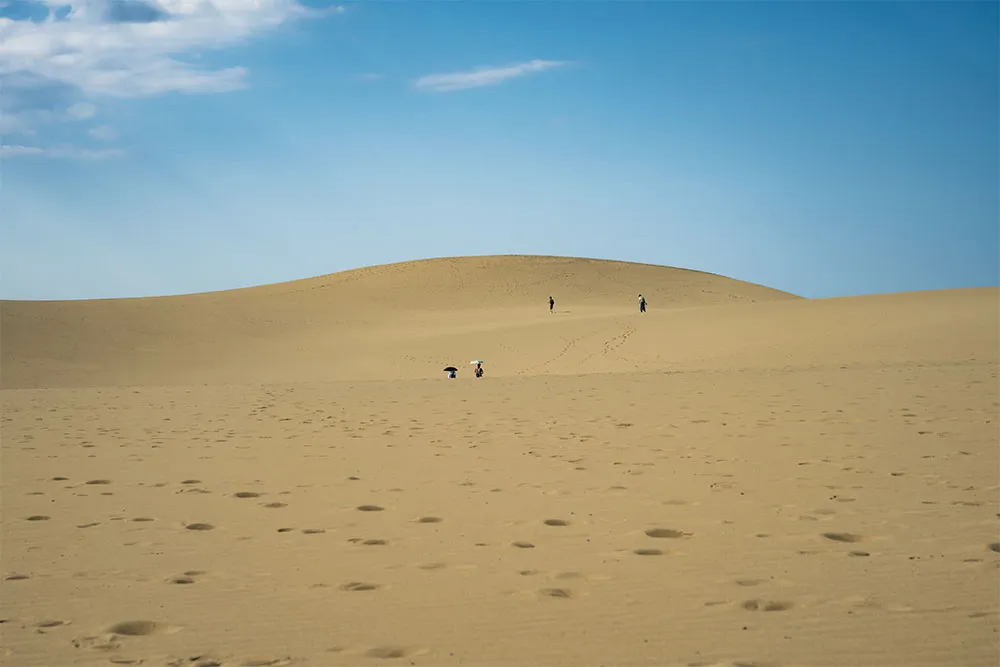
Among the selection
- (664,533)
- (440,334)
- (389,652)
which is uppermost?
(440,334)

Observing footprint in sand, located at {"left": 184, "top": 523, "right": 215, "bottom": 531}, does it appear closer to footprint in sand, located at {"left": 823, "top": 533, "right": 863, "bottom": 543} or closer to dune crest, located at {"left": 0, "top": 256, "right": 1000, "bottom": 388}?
footprint in sand, located at {"left": 823, "top": 533, "right": 863, "bottom": 543}

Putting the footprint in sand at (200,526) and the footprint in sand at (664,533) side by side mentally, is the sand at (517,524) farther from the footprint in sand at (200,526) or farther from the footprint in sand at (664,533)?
the footprint in sand at (200,526)

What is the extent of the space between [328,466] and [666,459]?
3.60 metres

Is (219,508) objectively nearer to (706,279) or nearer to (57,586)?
(57,586)

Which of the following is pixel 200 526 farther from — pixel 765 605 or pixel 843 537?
pixel 843 537

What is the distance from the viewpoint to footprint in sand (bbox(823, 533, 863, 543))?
550 centimetres

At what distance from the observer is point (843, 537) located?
18.2 feet

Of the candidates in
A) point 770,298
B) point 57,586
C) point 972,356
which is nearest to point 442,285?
point 770,298

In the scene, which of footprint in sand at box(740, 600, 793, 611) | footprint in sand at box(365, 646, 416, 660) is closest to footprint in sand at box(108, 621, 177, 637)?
footprint in sand at box(365, 646, 416, 660)

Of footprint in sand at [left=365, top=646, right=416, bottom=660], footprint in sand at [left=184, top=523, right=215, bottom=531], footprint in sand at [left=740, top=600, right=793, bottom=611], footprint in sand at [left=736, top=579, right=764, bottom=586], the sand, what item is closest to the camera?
footprint in sand at [left=365, top=646, right=416, bottom=660]

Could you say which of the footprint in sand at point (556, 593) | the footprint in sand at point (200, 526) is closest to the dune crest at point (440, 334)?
the footprint in sand at point (200, 526)

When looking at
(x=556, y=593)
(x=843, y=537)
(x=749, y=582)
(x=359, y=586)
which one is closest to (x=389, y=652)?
(x=359, y=586)

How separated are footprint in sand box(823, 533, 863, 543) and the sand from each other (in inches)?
4.1

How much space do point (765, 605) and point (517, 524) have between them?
2248 mm
